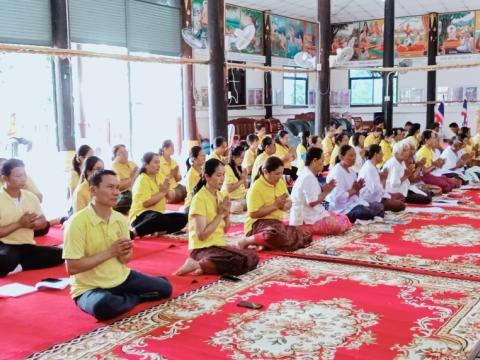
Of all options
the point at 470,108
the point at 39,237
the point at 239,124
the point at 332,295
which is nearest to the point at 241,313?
the point at 332,295

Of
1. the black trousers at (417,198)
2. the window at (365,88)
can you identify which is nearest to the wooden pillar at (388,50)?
the window at (365,88)

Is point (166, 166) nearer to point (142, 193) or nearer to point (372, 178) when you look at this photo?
point (142, 193)

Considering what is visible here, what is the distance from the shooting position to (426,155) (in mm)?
9172

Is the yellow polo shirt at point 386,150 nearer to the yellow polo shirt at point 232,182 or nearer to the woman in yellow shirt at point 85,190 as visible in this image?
the yellow polo shirt at point 232,182

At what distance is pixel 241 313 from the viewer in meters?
3.91

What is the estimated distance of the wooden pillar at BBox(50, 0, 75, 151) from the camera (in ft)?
31.3

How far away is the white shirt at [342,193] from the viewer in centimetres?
677

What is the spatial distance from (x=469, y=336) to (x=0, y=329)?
2.85 metres

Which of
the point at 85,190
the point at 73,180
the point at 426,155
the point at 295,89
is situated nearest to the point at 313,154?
the point at 85,190

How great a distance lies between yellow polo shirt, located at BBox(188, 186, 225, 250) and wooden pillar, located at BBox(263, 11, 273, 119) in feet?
40.0

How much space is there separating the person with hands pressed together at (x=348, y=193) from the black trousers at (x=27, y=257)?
3.15 m

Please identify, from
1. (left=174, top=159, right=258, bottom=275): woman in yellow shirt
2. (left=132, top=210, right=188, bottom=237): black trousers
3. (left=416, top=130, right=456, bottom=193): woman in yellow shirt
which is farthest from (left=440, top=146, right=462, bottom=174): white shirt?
(left=174, top=159, right=258, bottom=275): woman in yellow shirt

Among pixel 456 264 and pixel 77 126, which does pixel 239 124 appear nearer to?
pixel 77 126

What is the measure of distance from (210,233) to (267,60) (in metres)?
12.8
